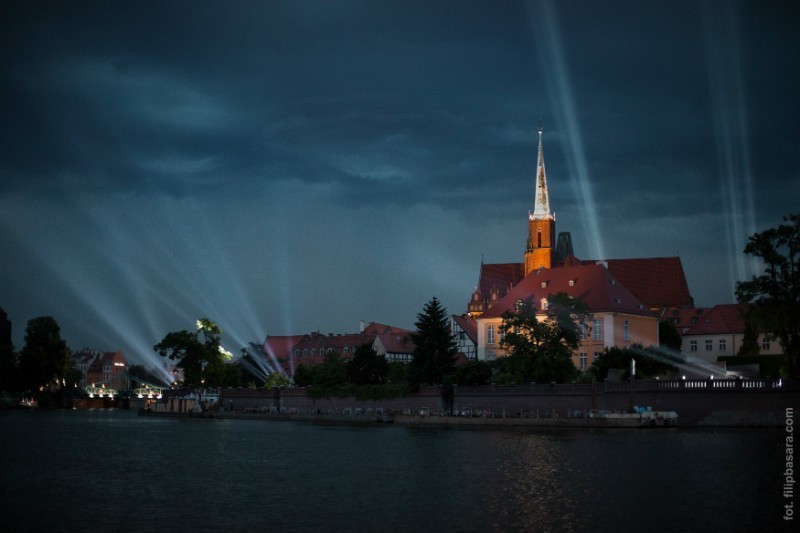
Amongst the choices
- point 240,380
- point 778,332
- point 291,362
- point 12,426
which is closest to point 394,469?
point 778,332

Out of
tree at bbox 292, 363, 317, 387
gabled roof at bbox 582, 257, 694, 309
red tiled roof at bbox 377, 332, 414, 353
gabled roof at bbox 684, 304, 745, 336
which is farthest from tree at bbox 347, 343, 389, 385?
gabled roof at bbox 582, 257, 694, 309

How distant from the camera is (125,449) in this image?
6141cm

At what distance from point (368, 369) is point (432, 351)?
10.2 m

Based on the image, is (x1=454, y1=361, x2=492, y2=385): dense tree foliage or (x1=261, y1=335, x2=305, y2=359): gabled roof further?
(x1=261, y1=335, x2=305, y2=359): gabled roof

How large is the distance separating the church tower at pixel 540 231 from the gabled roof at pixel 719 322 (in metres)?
38.8

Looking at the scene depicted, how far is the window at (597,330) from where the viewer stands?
104750 mm

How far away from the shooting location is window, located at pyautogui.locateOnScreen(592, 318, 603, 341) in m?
105

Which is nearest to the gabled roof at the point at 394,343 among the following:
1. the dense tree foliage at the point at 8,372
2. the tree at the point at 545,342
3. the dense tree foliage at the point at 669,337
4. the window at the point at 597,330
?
the dense tree foliage at the point at 669,337

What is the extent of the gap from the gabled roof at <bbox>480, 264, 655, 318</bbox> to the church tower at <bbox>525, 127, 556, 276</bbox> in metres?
38.1

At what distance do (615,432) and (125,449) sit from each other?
32770 millimetres

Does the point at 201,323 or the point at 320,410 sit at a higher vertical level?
the point at 201,323

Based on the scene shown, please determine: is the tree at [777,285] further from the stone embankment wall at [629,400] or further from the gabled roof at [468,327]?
the gabled roof at [468,327]

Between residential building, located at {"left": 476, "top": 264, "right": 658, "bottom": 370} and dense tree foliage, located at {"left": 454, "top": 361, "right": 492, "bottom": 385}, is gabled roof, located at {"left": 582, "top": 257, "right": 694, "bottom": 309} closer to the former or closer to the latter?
residential building, located at {"left": 476, "top": 264, "right": 658, "bottom": 370}

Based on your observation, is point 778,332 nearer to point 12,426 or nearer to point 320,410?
point 320,410
